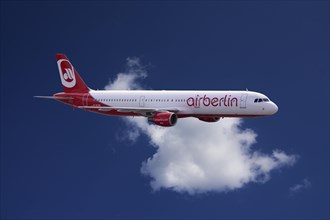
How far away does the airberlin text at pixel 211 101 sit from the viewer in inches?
1948

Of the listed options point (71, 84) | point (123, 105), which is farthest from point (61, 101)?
point (123, 105)

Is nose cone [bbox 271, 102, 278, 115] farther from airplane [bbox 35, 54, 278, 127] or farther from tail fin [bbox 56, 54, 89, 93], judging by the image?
tail fin [bbox 56, 54, 89, 93]

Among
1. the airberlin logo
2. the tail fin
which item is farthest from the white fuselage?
the airberlin logo

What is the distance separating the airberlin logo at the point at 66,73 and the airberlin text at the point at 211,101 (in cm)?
1343

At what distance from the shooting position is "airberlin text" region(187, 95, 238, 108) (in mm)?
49469

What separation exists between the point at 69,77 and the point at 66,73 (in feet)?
1.98

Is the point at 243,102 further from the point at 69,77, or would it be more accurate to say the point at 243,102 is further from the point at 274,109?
the point at 69,77

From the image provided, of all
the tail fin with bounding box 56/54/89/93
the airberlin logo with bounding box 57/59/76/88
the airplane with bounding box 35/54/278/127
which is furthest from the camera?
the airberlin logo with bounding box 57/59/76/88

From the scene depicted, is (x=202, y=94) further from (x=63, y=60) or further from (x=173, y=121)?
(x=63, y=60)

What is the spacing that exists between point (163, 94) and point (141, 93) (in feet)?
8.13

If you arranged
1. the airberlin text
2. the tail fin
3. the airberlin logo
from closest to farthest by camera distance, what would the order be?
the airberlin text < the tail fin < the airberlin logo

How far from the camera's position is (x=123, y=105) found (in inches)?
2152

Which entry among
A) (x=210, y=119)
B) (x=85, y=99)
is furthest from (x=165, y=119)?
(x=85, y=99)

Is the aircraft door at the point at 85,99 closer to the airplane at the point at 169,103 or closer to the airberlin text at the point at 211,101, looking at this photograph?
the airplane at the point at 169,103
